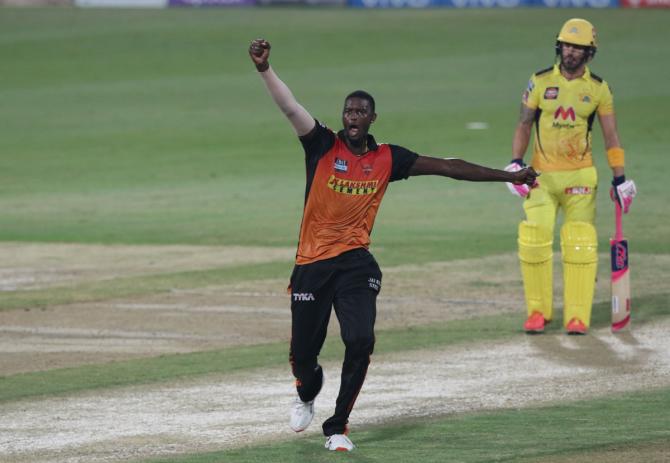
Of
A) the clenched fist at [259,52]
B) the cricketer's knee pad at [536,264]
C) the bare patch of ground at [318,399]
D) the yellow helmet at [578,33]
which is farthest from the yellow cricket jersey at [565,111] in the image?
the clenched fist at [259,52]

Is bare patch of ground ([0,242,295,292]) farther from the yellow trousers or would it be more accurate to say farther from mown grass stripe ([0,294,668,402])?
the yellow trousers

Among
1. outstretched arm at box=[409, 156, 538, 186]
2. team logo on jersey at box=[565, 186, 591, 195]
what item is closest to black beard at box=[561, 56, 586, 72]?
team logo on jersey at box=[565, 186, 591, 195]

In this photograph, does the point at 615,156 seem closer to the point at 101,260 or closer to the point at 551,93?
the point at 551,93

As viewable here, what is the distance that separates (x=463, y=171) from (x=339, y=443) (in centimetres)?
175

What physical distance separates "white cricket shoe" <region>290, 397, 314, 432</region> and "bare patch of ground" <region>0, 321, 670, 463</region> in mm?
118

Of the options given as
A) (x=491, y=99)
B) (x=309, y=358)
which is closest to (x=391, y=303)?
(x=309, y=358)

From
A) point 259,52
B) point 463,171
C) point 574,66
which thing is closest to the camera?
point 259,52

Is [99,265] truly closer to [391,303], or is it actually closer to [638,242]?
[391,303]

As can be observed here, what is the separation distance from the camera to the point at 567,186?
1258cm

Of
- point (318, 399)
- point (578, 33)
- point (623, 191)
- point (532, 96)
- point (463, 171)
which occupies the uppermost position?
point (578, 33)

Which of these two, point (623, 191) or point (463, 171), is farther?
point (623, 191)

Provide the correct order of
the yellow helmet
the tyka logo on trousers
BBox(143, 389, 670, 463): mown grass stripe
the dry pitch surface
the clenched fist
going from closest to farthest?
BBox(143, 389, 670, 463): mown grass stripe
the clenched fist
the tyka logo on trousers
the dry pitch surface
the yellow helmet

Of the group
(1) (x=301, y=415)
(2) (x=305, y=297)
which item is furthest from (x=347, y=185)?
(1) (x=301, y=415)

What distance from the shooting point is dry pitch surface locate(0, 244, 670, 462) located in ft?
30.7
